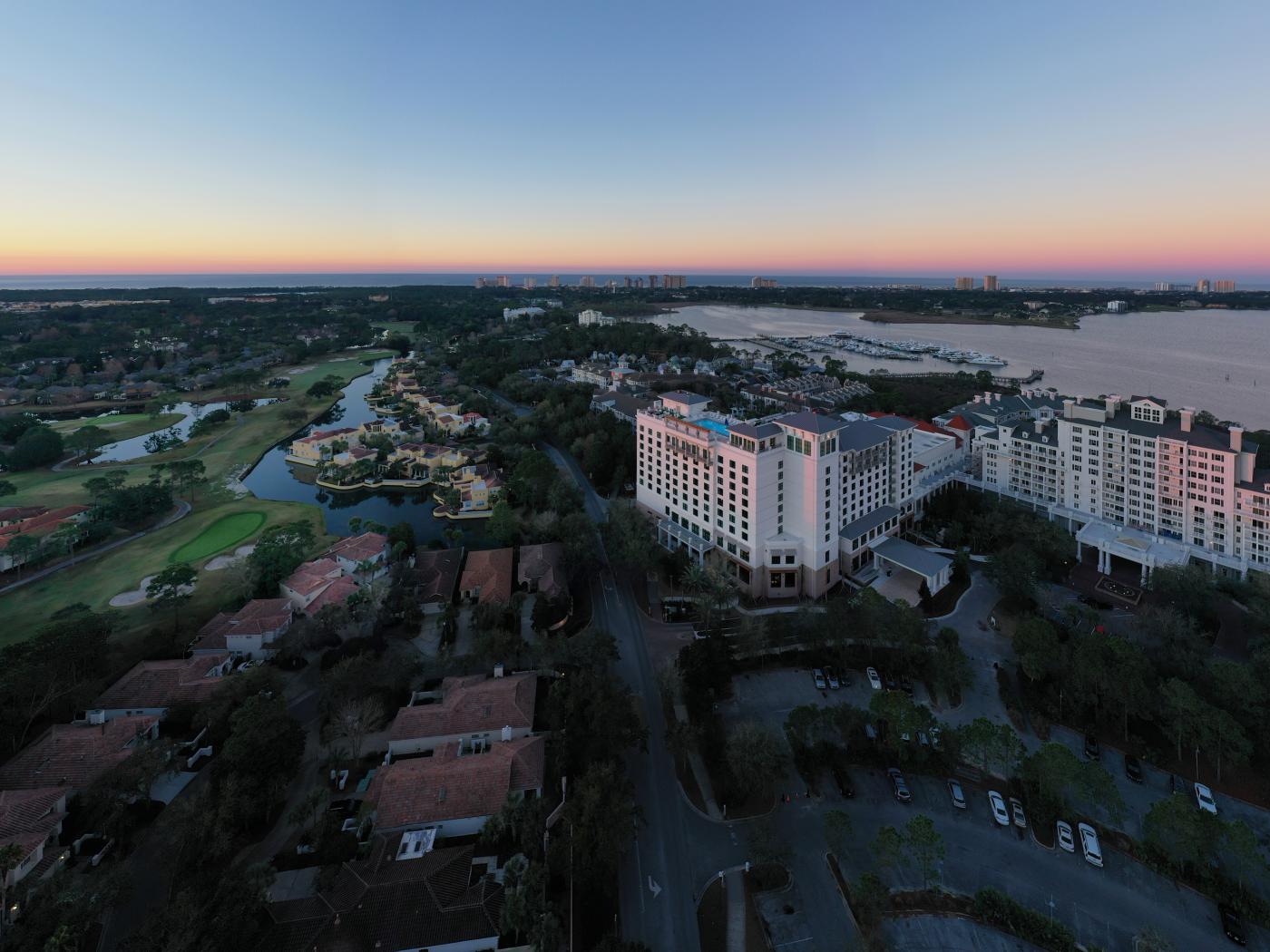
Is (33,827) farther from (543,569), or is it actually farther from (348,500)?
(348,500)

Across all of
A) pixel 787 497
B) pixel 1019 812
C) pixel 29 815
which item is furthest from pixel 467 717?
pixel 787 497

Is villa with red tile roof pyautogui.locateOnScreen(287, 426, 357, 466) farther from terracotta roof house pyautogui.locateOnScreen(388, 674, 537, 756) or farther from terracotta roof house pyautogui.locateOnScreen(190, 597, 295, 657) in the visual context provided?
terracotta roof house pyautogui.locateOnScreen(388, 674, 537, 756)

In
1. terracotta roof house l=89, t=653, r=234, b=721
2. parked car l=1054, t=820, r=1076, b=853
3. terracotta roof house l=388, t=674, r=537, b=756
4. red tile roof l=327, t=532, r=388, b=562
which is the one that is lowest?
parked car l=1054, t=820, r=1076, b=853

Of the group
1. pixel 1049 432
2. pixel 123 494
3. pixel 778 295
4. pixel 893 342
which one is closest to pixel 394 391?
pixel 123 494

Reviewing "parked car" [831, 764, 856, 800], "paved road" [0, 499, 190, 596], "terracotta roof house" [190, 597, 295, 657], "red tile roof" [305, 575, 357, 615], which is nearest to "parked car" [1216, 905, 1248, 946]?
"parked car" [831, 764, 856, 800]

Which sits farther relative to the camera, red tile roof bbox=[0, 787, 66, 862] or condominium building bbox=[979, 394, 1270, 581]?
condominium building bbox=[979, 394, 1270, 581]

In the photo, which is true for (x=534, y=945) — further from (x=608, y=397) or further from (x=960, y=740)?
(x=608, y=397)

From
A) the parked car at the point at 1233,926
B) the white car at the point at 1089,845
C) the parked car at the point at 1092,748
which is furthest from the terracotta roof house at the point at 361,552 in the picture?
the parked car at the point at 1233,926
